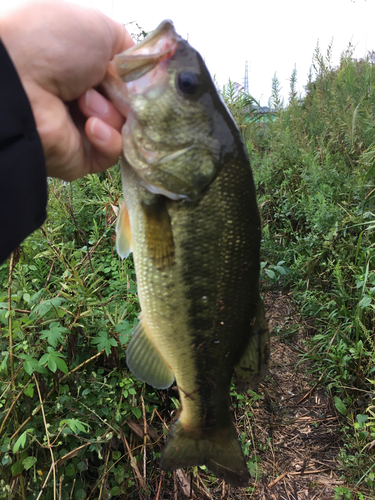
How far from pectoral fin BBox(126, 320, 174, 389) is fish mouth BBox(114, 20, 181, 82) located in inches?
39.5

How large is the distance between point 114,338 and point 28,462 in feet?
2.47

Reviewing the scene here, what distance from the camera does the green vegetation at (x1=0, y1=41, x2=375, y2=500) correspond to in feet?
6.02

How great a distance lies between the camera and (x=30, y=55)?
117 cm

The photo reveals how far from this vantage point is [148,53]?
1.24 meters

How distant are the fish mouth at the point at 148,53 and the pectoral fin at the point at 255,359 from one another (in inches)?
42.4

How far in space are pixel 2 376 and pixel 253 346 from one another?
146 centimetres

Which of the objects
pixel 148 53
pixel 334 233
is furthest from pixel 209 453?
pixel 334 233

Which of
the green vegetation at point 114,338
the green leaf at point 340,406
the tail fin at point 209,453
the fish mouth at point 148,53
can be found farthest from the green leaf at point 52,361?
the green leaf at point 340,406

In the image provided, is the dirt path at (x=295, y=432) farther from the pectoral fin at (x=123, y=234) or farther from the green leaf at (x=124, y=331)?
the pectoral fin at (x=123, y=234)

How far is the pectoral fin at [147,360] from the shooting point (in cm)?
142

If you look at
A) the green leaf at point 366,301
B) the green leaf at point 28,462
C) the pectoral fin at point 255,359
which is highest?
the pectoral fin at point 255,359

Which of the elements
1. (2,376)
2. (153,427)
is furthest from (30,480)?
(153,427)

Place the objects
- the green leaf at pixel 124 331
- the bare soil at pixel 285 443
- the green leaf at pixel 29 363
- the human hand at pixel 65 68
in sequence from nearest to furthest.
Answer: the human hand at pixel 65 68 < the green leaf at pixel 29 363 < the green leaf at pixel 124 331 < the bare soil at pixel 285 443

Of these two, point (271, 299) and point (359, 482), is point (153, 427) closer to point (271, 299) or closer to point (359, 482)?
point (359, 482)
